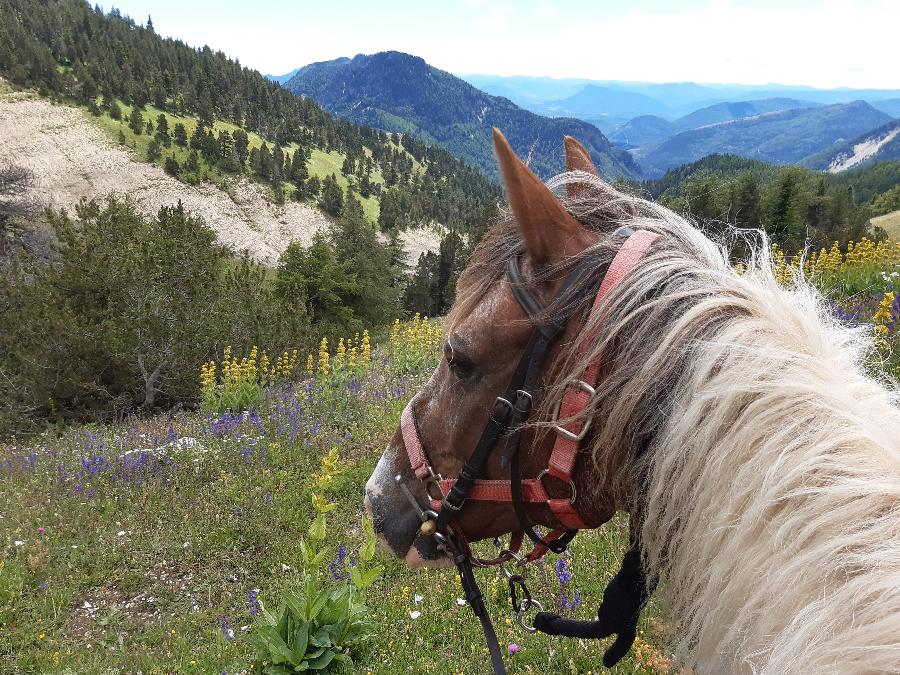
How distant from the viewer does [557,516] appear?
1.56 metres

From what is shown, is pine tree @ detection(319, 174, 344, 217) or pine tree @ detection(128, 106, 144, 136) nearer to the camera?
pine tree @ detection(128, 106, 144, 136)

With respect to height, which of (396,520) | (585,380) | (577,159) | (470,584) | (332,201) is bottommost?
(332,201)

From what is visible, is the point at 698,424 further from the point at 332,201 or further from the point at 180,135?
the point at 180,135

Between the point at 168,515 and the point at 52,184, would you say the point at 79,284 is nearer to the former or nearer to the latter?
the point at 168,515

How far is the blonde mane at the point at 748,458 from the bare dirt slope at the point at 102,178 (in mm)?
71765

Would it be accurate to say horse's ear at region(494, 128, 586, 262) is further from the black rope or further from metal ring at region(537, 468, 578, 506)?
the black rope

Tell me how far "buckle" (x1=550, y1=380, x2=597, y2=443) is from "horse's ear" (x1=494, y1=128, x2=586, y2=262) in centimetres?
40

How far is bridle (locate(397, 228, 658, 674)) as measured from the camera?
4.63 feet

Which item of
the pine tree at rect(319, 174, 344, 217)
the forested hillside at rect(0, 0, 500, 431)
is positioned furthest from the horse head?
the pine tree at rect(319, 174, 344, 217)

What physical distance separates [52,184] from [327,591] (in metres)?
82.4

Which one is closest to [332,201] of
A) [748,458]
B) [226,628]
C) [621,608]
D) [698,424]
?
[226,628]

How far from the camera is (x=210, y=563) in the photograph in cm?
506

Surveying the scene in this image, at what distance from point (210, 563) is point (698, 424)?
17.7 feet

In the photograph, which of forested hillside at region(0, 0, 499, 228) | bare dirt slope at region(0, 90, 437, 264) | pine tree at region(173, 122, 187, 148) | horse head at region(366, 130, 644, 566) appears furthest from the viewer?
pine tree at region(173, 122, 187, 148)
